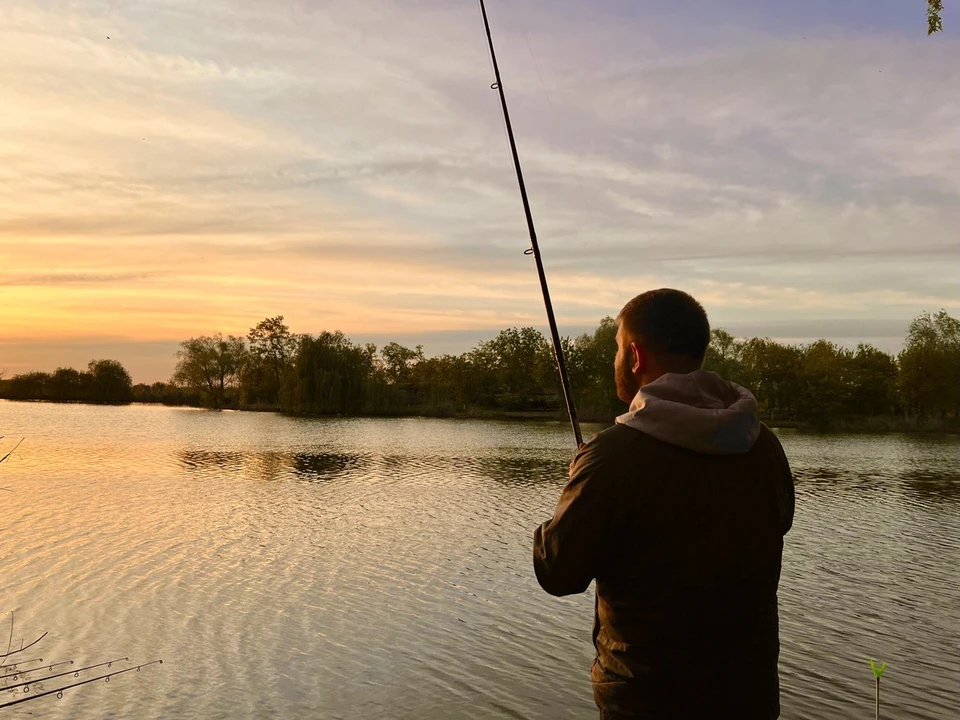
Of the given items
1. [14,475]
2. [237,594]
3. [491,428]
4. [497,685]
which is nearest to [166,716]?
[497,685]

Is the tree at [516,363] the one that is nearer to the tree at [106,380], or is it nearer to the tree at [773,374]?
the tree at [773,374]

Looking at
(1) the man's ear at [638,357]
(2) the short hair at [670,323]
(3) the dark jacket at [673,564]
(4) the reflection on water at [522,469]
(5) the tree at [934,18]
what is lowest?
(4) the reflection on water at [522,469]

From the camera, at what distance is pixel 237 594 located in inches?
368

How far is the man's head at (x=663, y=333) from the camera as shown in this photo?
2.22 metres

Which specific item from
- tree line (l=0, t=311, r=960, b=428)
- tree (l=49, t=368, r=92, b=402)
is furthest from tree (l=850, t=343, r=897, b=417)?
tree (l=49, t=368, r=92, b=402)

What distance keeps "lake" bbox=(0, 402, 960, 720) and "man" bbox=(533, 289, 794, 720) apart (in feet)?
14.9

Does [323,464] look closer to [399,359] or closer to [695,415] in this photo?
[695,415]

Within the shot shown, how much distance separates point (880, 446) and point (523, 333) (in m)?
44.5

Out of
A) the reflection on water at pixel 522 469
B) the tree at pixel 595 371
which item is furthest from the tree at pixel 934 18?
the tree at pixel 595 371

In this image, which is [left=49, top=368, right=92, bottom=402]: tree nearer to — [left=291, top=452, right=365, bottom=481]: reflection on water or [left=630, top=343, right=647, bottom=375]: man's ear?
→ [left=291, top=452, right=365, bottom=481]: reflection on water

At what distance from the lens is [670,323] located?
87.4 inches

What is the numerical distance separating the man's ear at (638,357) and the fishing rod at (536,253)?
2.12 ft

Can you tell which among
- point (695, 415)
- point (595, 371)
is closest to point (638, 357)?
point (695, 415)

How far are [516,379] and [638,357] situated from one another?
72.1 metres
